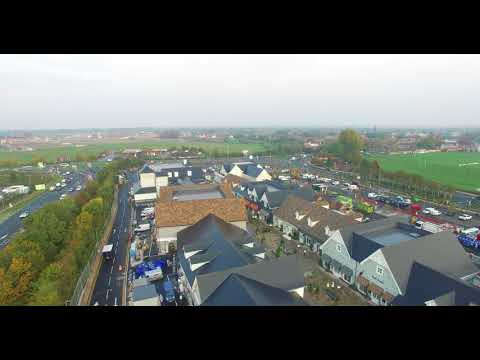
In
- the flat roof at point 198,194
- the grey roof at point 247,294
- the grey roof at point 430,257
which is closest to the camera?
the grey roof at point 247,294

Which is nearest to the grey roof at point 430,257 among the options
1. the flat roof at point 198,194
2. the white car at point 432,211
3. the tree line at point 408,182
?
the white car at point 432,211

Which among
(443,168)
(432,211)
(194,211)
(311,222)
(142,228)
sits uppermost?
(194,211)

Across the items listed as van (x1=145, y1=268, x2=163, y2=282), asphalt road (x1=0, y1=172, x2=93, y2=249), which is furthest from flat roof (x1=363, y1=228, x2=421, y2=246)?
asphalt road (x1=0, y1=172, x2=93, y2=249)

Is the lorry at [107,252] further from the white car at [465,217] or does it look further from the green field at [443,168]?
the green field at [443,168]

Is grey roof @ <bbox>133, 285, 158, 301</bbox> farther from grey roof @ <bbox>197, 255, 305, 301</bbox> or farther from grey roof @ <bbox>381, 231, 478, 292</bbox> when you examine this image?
grey roof @ <bbox>381, 231, 478, 292</bbox>

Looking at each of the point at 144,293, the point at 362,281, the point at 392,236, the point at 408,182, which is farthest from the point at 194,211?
the point at 408,182

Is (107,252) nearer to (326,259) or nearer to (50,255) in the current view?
(50,255)
